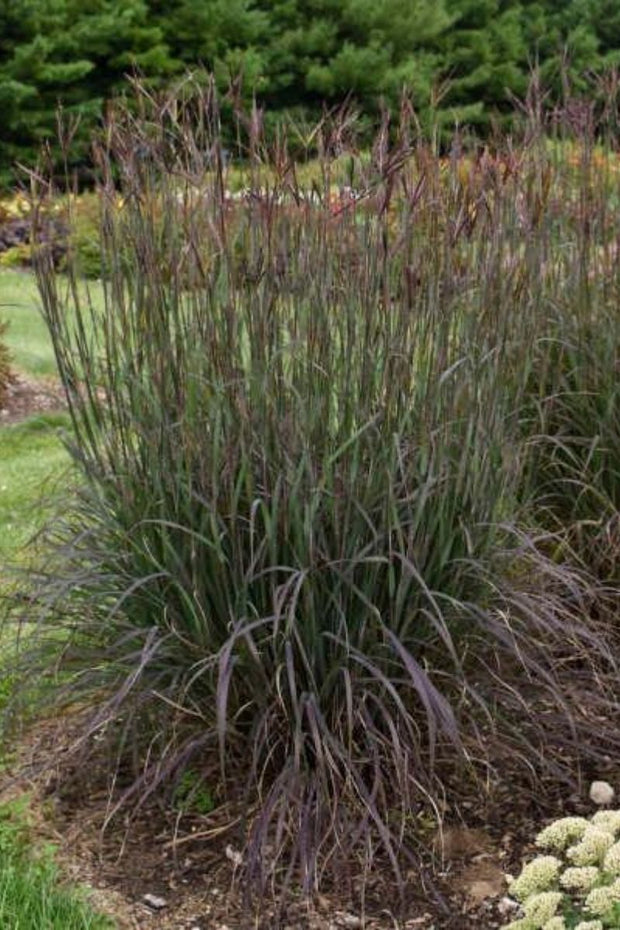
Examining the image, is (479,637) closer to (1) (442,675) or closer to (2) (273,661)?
(1) (442,675)

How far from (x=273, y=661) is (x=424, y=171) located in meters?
1.21

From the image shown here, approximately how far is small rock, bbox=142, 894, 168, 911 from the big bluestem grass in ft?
0.71

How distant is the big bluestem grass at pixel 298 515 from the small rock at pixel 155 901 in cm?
22

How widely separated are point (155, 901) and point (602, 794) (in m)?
1.15

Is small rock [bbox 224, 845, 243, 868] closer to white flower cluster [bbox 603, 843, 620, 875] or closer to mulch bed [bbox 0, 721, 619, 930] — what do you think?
mulch bed [bbox 0, 721, 619, 930]

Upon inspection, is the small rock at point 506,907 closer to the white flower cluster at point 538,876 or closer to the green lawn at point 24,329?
the white flower cluster at point 538,876

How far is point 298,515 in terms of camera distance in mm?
3082

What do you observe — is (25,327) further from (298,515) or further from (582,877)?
(582,877)

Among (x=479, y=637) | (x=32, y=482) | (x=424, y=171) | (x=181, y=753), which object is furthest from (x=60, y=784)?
(x=32, y=482)

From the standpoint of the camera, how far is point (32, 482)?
6871mm

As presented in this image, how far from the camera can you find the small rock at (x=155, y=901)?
3.07m

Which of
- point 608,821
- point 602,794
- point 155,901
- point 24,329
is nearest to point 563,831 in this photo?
point 608,821

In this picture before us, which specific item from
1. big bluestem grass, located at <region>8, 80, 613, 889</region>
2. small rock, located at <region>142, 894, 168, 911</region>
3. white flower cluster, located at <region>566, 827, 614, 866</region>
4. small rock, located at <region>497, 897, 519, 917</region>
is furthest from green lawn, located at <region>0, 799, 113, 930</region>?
white flower cluster, located at <region>566, 827, 614, 866</region>

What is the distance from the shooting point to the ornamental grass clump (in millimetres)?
2342
